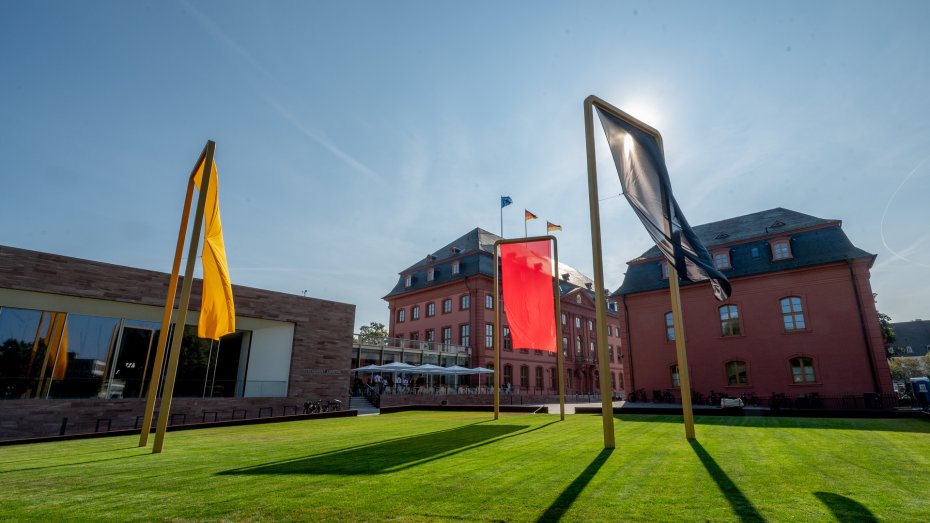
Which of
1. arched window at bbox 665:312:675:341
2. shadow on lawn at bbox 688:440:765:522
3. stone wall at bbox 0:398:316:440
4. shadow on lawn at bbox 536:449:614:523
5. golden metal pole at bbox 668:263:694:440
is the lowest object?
stone wall at bbox 0:398:316:440

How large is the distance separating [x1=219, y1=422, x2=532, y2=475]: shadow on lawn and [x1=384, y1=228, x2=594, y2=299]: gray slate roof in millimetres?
35222

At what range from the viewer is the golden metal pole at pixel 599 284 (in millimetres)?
7500

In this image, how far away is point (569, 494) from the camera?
4.46 m

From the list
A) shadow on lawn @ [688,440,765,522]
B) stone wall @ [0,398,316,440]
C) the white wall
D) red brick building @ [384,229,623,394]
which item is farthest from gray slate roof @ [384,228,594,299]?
shadow on lawn @ [688,440,765,522]

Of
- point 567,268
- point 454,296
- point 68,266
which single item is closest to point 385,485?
point 68,266

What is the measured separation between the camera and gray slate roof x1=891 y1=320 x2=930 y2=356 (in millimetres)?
70250

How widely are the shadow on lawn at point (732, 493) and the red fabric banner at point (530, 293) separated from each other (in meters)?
7.94

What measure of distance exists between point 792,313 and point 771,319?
45.3 inches

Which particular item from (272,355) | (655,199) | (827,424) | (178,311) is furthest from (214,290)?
(272,355)

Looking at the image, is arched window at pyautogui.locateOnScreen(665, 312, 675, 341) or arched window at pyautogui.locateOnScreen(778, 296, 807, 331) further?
arched window at pyautogui.locateOnScreen(665, 312, 675, 341)

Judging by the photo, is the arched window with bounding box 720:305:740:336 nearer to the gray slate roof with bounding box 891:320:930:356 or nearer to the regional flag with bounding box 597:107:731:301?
the regional flag with bounding box 597:107:731:301

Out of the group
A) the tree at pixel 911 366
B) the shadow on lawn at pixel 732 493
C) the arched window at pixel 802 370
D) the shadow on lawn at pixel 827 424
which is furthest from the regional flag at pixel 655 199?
the tree at pixel 911 366

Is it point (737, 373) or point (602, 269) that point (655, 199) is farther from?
point (737, 373)

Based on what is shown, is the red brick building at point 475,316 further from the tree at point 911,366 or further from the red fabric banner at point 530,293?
the tree at point 911,366
